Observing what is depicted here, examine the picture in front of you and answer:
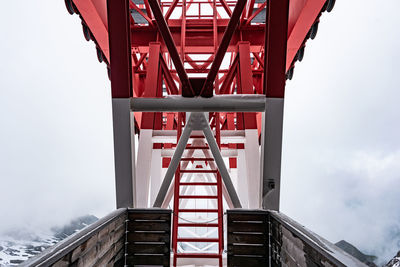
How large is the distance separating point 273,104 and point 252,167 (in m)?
2.35

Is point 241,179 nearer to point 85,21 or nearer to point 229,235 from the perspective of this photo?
point 229,235

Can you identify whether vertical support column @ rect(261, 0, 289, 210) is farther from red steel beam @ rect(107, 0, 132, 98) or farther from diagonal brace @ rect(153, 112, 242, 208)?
red steel beam @ rect(107, 0, 132, 98)

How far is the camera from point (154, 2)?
3213 millimetres

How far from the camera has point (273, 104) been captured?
3768 mm

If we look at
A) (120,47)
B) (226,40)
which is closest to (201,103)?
(226,40)

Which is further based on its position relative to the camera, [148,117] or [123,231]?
[148,117]

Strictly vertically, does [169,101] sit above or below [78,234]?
above

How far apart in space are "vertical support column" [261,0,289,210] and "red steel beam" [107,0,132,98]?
1.93 metres

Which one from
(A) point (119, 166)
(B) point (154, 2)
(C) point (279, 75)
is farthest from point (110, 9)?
(C) point (279, 75)

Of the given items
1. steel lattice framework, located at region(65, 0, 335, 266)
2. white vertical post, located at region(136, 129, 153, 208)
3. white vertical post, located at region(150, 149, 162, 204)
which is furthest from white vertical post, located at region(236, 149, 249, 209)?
white vertical post, located at region(136, 129, 153, 208)

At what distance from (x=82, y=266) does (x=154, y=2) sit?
2.98 meters

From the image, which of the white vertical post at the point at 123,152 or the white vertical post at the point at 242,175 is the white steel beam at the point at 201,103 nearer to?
the white vertical post at the point at 123,152

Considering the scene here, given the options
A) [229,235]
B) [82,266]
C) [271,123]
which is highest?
[271,123]

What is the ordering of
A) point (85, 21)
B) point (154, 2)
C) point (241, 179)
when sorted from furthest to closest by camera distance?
point (241, 179), point (85, 21), point (154, 2)
